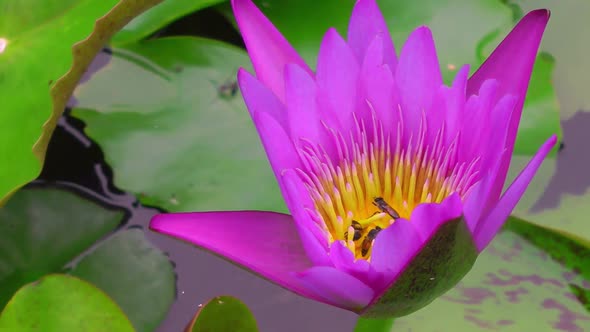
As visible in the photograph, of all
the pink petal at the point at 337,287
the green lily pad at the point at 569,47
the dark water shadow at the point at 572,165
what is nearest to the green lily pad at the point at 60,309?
the pink petal at the point at 337,287

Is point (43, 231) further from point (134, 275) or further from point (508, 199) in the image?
point (508, 199)

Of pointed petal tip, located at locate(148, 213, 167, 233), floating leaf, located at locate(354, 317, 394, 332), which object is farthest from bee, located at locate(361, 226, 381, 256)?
pointed petal tip, located at locate(148, 213, 167, 233)

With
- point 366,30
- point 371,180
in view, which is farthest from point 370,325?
point 366,30

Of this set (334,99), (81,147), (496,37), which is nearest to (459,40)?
(496,37)

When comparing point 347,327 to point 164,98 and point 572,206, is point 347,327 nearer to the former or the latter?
point 572,206

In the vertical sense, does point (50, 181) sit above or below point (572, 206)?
above
